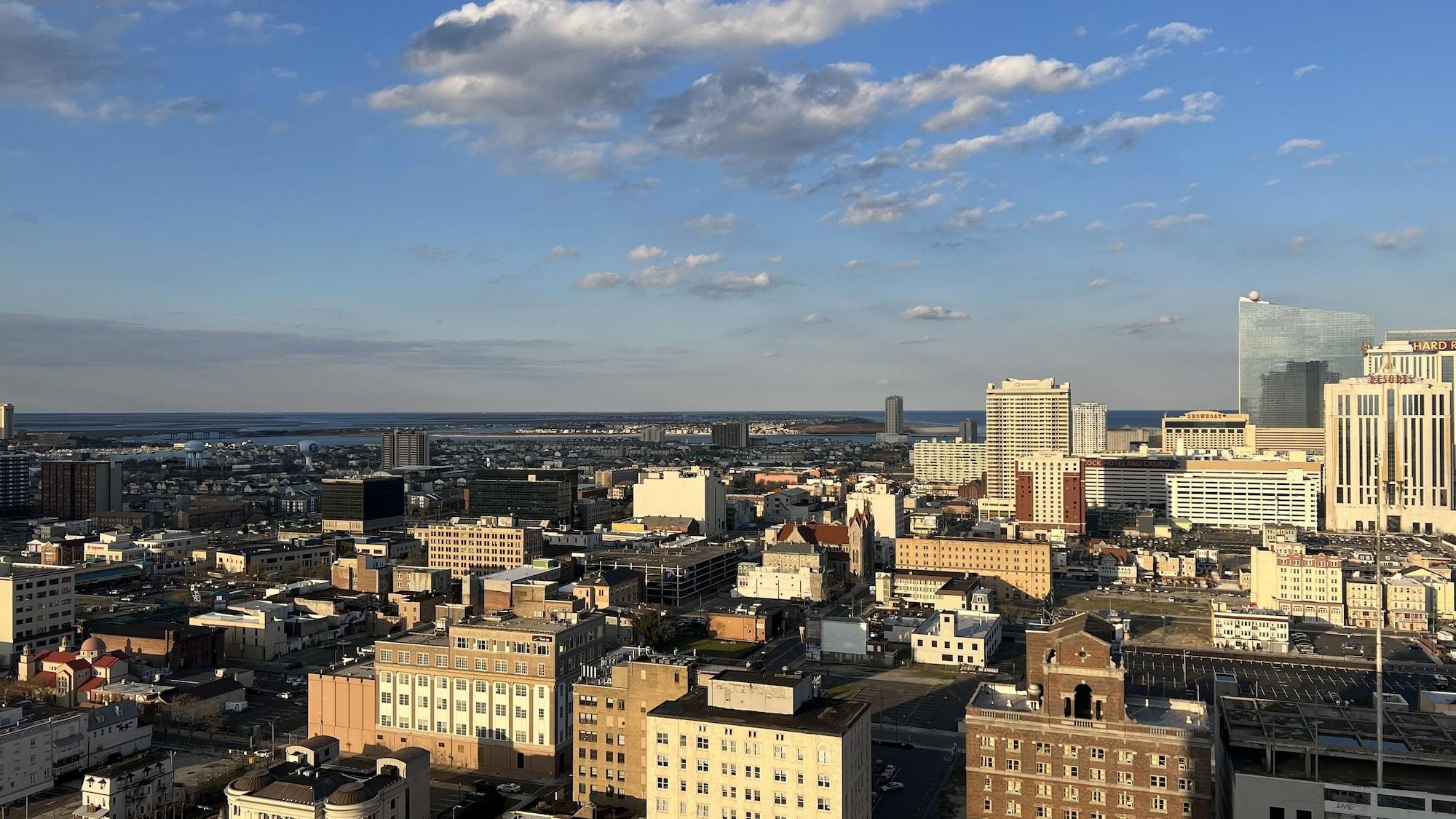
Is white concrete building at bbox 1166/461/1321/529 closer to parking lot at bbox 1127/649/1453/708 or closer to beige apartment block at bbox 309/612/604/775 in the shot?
parking lot at bbox 1127/649/1453/708

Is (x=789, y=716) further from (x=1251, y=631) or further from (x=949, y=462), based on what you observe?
(x=949, y=462)

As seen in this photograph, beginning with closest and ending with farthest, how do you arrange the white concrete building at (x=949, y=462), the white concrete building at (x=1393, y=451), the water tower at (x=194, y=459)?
the white concrete building at (x=1393, y=451) → the white concrete building at (x=949, y=462) → the water tower at (x=194, y=459)

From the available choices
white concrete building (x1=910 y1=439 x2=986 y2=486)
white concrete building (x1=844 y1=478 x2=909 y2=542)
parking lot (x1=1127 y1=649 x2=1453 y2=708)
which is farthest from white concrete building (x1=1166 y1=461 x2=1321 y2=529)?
parking lot (x1=1127 y1=649 x2=1453 y2=708)

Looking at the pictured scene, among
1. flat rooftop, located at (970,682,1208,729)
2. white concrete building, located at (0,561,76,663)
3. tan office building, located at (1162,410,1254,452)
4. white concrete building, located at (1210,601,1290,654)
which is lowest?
white concrete building, located at (1210,601,1290,654)

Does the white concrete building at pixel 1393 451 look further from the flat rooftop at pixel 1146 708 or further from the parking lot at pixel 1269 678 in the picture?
the flat rooftop at pixel 1146 708

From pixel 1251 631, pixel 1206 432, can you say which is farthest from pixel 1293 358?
pixel 1251 631

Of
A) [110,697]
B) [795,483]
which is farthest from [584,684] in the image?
[795,483]

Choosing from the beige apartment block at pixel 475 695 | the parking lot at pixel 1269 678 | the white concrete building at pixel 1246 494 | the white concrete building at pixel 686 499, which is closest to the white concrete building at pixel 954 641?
the parking lot at pixel 1269 678
